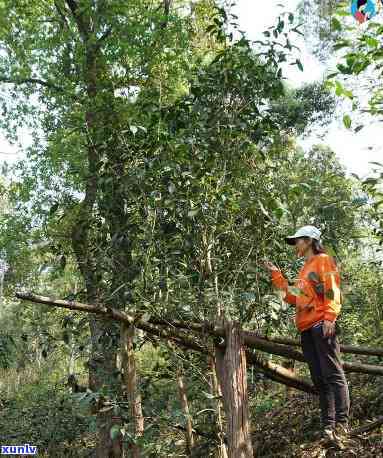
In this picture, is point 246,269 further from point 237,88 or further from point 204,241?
point 237,88

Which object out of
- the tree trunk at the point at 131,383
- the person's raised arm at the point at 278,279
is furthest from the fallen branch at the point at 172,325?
the person's raised arm at the point at 278,279

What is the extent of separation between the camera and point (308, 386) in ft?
13.3

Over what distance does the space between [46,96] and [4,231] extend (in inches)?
100

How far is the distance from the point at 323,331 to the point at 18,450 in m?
6.43

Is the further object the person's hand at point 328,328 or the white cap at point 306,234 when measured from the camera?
the white cap at point 306,234

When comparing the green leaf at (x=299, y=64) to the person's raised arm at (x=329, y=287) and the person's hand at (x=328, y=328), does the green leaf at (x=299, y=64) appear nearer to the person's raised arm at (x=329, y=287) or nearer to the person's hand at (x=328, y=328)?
the person's raised arm at (x=329, y=287)

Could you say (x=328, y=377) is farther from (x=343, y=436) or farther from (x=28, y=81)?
(x=28, y=81)

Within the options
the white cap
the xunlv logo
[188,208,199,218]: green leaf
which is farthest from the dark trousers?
the xunlv logo

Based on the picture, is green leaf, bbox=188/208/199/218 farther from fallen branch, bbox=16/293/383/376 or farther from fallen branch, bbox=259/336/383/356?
fallen branch, bbox=259/336/383/356

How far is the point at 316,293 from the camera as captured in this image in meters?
3.55

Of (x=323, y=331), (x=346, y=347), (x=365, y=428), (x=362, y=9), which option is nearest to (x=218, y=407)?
(x=323, y=331)

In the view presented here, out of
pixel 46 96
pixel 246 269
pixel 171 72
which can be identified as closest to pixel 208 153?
pixel 246 269

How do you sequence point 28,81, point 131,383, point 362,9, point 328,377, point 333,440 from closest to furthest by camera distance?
point 362,9
point 333,440
point 328,377
point 131,383
point 28,81

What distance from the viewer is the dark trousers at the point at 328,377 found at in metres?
3.48
